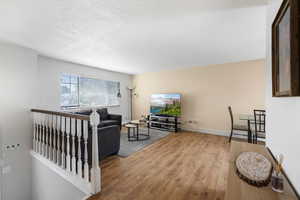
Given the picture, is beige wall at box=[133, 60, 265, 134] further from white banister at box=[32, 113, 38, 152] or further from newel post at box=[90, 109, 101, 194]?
white banister at box=[32, 113, 38, 152]

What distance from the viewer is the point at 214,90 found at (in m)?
4.73

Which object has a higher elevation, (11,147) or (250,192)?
(250,192)

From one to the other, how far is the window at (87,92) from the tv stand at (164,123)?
1.89 meters

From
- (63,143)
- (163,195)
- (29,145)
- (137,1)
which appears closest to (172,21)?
(137,1)

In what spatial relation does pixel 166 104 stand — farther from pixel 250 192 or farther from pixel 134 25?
pixel 250 192

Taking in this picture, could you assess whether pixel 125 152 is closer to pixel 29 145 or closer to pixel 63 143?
pixel 63 143

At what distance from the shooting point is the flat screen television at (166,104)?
201 inches

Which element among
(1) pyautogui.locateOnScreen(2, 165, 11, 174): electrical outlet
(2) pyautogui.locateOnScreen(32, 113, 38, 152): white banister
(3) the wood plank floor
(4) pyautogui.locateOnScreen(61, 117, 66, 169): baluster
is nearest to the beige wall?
(3) the wood plank floor

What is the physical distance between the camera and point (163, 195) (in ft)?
5.95

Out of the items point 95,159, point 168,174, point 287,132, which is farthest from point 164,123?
point 287,132

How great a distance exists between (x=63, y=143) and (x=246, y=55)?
185 inches

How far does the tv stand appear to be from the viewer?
5254 millimetres

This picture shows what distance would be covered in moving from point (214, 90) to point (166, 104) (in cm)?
179

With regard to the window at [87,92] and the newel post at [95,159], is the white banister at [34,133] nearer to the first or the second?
the window at [87,92]
